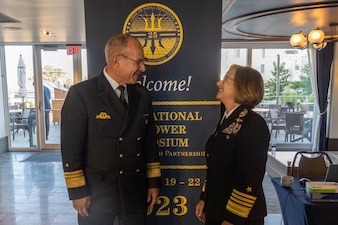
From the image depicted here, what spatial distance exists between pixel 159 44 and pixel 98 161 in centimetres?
83

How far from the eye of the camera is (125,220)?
62.3 inches

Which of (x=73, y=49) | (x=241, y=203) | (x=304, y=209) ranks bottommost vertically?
(x=304, y=209)

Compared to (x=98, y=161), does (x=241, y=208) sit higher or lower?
lower

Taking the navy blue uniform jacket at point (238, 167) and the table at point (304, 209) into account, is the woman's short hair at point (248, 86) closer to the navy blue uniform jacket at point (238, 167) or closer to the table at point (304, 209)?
the navy blue uniform jacket at point (238, 167)

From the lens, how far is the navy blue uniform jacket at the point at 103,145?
4.81 feet

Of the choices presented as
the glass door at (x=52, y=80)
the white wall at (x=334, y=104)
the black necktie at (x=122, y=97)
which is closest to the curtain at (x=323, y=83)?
the white wall at (x=334, y=104)

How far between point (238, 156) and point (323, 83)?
571 cm

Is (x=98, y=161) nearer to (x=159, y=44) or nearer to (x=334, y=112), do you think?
(x=159, y=44)

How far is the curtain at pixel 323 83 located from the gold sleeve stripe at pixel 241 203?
567 centimetres

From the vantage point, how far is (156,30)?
1.80 meters

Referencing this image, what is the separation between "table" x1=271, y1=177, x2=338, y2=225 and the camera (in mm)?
2215

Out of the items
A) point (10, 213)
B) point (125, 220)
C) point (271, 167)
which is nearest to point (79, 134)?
point (125, 220)

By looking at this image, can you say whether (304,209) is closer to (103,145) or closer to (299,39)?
(103,145)

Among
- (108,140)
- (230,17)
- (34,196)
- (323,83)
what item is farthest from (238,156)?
(323,83)
